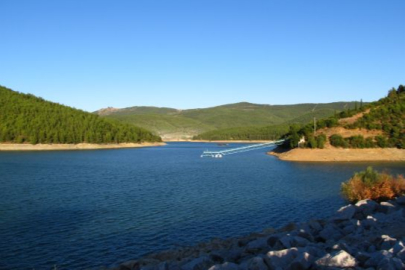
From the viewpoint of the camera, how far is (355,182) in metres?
35.9

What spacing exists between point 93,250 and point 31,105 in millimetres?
185369

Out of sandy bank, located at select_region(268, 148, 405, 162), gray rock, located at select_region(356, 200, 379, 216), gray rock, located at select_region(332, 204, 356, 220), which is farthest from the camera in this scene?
sandy bank, located at select_region(268, 148, 405, 162)

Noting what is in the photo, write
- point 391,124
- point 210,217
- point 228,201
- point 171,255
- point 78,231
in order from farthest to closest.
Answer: point 391,124
point 228,201
point 210,217
point 78,231
point 171,255

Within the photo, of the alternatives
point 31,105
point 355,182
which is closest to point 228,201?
point 355,182

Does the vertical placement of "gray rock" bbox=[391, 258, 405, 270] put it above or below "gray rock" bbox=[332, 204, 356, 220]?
above

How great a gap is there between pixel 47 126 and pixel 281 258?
167 meters

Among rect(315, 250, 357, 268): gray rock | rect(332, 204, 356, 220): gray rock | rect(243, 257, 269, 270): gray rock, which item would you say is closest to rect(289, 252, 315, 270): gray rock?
rect(315, 250, 357, 268): gray rock

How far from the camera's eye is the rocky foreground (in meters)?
11.6

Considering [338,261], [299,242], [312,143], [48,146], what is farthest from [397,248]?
[48,146]

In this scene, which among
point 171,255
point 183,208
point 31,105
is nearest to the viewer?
point 171,255

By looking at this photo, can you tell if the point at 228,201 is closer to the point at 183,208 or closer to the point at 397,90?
the point at 183,208

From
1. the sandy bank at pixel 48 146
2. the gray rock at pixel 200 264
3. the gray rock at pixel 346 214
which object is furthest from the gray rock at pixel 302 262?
the sandy bank at pixel 48 146

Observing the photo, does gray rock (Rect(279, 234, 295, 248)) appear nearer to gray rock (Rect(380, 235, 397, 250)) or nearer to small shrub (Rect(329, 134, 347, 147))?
gray rock (Rect(380, 235, 397, 250))

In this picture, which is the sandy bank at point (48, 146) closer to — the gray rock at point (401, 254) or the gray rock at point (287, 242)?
the gray rock at point (287, 242)
